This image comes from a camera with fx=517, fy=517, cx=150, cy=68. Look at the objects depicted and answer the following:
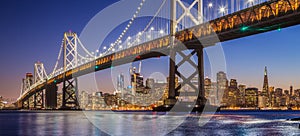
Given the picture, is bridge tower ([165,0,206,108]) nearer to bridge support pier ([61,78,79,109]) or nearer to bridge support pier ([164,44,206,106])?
bridge support pier ([164,44,206,106])

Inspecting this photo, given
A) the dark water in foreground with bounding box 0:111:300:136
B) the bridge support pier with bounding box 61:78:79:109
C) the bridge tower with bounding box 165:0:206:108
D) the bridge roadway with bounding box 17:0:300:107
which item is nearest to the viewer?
the dark water in foreground with bounding box 0:111:300:136

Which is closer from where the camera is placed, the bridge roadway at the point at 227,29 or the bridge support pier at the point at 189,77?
the bridge roadway at the point at 227,29

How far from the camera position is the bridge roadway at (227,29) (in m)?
34.1

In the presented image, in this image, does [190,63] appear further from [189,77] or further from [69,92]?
[69,92]

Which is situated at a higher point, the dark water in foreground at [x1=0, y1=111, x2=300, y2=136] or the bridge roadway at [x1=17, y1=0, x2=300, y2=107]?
the bridge roadway at [x1=17, y1=0, x2=300, y2=107]

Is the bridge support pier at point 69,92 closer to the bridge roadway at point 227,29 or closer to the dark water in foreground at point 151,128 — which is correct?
the bridge roadway at point 227,29

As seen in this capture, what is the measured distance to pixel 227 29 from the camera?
40.2 meters

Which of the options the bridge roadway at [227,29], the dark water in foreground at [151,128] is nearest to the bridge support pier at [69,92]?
the bridge roadway at [227,29]

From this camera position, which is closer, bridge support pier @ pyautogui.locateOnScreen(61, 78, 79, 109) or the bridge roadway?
the bridge roadway

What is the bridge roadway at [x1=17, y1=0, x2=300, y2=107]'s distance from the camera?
34.1 metres

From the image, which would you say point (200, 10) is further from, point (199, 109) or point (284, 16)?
point (284, 16)

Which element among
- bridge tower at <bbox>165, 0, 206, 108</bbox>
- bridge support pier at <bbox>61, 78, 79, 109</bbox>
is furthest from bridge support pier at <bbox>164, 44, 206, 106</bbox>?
bridge support pier at <bbox>61, 78, 79, 109</bbox>

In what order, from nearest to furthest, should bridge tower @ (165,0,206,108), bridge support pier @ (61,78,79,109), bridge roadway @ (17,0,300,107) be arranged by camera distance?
bridge roadway @ (17,0,300,107) → bridge tower @ (165,0,206,108) → bridge support pier @ (61,78,79,109)

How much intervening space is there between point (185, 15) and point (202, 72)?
6.04 m
